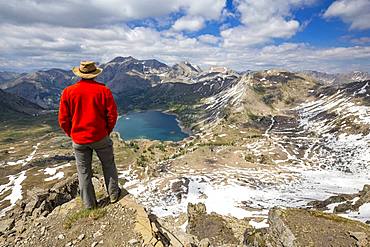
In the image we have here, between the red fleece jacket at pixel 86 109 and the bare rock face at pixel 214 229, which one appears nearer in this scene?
the red fleece jacket at pixel 86 109

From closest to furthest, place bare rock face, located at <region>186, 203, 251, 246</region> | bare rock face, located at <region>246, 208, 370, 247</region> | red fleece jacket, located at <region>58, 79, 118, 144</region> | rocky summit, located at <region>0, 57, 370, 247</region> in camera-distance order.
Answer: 1. red fleece jacket, located at <region>58, 79, 118, 144</region>
2. rocky summit, located at <region>0, 57, 370, 247</region>
3. bare rock face, located at <region>246, 208, 370, 247</region>
4. bare rock face, located at <region>186, 203, 251, 246</region>

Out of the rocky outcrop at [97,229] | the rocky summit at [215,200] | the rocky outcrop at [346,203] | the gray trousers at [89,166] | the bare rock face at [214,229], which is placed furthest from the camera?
the rocky outcrop at [346,203]

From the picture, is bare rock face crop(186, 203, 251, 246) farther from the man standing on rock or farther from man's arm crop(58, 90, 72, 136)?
man's arm crop(58, 90, 72, 136)

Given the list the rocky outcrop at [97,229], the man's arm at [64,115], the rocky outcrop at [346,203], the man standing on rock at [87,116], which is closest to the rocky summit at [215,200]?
the rocky outcrop at [97,229]

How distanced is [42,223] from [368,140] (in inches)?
7953

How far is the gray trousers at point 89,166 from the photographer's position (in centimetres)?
1366

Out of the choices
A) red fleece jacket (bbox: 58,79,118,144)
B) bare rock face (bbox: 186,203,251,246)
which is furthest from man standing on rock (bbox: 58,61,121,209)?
bare rock face (bbox: 186,203,251,246)

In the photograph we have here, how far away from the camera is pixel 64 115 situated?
43.5 ft

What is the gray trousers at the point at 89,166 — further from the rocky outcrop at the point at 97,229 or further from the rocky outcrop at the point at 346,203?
the rocky outcrop at the point at 346,203

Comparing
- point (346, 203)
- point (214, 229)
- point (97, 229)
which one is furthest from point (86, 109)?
point (346, 203)

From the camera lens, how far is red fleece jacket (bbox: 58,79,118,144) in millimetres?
13031

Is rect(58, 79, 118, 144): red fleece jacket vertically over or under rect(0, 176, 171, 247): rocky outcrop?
over

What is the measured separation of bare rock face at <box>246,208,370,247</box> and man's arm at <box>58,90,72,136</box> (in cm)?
1828

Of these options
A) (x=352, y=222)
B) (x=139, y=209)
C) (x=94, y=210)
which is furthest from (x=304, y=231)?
(x=94, y=210)
